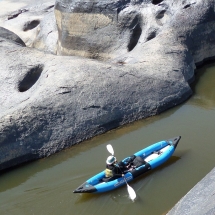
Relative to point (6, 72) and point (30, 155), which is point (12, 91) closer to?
point (6, 72)

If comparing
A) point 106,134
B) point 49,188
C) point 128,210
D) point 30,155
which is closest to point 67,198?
point 49,188

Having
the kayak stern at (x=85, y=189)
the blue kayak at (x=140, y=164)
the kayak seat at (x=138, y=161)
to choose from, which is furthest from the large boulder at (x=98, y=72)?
the kayak stern at (x=85, y=189)

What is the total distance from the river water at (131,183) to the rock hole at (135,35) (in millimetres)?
3472

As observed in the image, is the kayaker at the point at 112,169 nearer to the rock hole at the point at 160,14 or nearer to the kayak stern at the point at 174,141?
the kayak stern at the point at 174,141

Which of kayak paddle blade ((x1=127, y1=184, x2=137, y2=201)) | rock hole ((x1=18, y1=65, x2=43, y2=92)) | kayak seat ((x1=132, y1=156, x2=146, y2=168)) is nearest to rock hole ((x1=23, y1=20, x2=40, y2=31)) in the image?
rock hole ((x1=18, y1=65, x2=43, y2=92))

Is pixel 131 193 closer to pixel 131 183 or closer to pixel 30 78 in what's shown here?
pixel 131 183

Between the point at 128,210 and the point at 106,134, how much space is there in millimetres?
2320

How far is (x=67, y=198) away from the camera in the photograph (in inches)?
245

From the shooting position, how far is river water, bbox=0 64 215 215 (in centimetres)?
600

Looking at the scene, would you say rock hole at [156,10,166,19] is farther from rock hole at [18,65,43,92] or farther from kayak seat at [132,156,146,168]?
kayak seat at [132,156,146,168]

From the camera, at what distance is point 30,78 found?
9.30 metres

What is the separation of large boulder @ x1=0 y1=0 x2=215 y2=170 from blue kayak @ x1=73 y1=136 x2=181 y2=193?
1.32 metres

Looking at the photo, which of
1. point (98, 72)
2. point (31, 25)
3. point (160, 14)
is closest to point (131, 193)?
point (98, 72)

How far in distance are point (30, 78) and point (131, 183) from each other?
4.03m
